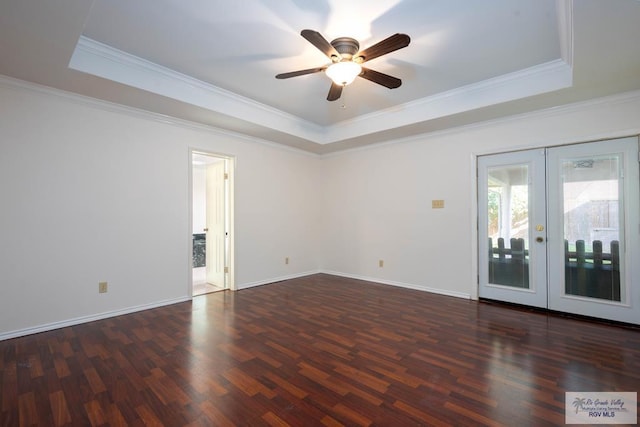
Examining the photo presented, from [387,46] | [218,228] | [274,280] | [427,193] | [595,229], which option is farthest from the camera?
[274,280]

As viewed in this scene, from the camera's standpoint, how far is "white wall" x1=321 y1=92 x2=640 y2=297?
3.60 meters

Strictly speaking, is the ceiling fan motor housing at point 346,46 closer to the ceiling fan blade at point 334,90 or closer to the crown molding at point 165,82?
the ceiling fan blade at point 334,90

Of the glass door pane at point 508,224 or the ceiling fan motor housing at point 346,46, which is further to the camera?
the glass door pane at point 508,224

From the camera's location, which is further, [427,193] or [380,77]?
[427,193]

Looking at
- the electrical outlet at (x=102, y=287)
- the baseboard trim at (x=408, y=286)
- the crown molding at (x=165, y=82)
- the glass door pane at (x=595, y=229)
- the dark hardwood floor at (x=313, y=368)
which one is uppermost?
the crown molding at (x=165, y=82)

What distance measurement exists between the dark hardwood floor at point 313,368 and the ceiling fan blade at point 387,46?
99.6 inches

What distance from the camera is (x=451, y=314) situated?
3682 mm

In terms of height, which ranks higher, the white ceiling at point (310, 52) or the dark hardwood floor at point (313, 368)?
the white ceiling at point (310, 52)

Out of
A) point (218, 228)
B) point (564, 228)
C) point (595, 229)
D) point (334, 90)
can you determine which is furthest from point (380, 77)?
point (218, 228)

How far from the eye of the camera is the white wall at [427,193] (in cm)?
360

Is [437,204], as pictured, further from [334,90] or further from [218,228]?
[218,228]

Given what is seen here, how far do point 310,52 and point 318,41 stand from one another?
0.82m

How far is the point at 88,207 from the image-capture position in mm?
3439

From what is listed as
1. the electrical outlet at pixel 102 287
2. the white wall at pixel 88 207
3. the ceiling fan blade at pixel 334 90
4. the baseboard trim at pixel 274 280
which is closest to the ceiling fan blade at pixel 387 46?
the ceiling fan blade at pixel 334 90
